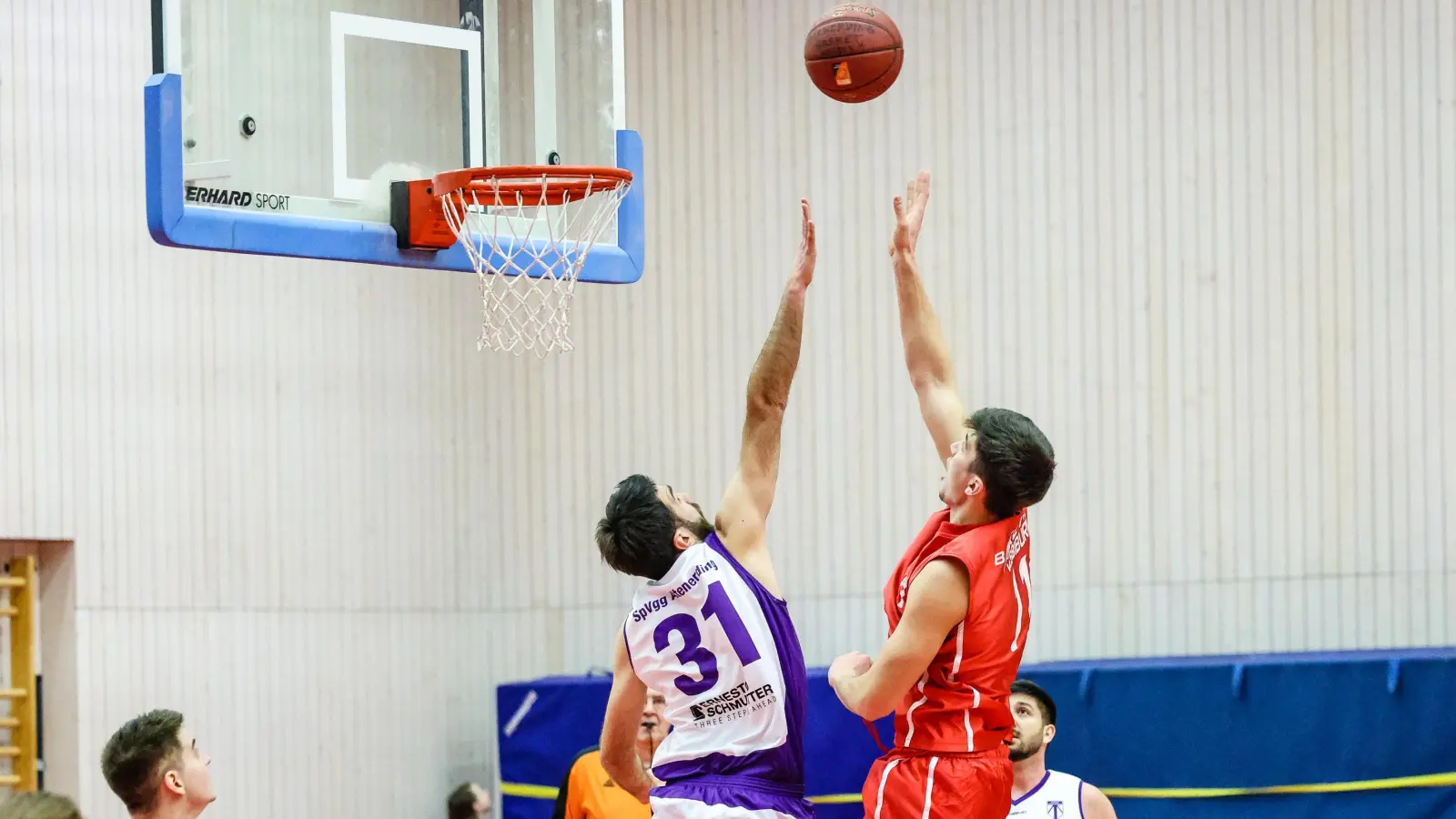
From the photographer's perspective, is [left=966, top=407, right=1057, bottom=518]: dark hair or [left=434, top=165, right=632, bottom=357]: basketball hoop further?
[left=434, top=165, right=632, bottom=357]: basketball hoop

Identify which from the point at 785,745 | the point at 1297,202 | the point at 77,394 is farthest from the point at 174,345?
the point at 1297,202

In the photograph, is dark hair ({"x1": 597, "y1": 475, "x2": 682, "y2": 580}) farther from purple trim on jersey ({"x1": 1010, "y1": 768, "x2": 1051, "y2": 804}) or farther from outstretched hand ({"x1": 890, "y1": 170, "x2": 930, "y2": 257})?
purple trim on jersey ({"x1": 1010, "y1": 768, "x2": 1051, "y2": 804})

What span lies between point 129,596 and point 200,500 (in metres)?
0.63

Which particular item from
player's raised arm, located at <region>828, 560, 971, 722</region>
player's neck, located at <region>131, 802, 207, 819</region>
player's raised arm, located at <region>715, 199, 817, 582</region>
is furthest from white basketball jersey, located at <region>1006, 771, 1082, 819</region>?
Answer: player's neck, located at <region>131, 802, 207, 819</region>

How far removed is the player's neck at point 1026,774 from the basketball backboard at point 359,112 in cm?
278

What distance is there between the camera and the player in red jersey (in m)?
4.50

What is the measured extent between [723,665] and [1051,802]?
8.12 feet

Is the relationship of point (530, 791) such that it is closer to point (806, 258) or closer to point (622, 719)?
point (622, 719)

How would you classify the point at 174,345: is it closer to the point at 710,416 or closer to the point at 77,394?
the point at 77,394

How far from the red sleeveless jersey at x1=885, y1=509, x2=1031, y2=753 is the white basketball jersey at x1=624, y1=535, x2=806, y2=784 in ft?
1.15

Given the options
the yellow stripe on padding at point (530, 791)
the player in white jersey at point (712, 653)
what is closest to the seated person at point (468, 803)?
the yellow stripe on padding at point (530, 791)

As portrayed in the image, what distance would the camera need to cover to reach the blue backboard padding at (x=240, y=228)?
6.48 metres

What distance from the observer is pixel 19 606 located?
8547 mm

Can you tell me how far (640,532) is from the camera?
4.75 meters
